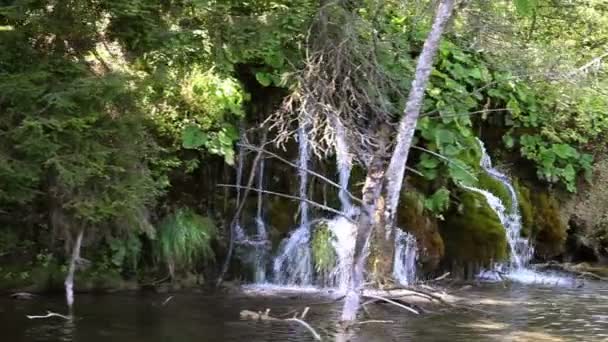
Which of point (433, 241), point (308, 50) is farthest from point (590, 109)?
point (308, 50)

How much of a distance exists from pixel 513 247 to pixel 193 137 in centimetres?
536

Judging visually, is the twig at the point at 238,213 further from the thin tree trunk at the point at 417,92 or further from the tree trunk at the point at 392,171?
the thin tree trunk at the point at 417,92

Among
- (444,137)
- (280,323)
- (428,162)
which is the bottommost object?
(280,323)

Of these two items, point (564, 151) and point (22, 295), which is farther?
point (564, 151)

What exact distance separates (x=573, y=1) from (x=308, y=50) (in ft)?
23.9

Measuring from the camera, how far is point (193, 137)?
33.8 feet

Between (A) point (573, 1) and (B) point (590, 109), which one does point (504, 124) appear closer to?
(B) point (590, 109)

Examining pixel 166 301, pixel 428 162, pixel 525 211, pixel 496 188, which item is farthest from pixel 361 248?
pixel 525 211

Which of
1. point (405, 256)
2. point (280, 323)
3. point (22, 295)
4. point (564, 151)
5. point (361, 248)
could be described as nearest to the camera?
point (361, 248)

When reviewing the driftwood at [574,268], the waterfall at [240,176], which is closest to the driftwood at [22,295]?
→ the waterfall at [240,176]

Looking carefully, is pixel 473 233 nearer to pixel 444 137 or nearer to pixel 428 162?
pixel 428 162

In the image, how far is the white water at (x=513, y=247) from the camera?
455 inches

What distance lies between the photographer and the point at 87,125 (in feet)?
24.5

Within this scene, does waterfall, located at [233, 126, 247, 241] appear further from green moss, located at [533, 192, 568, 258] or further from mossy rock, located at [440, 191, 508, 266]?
green moss, located at [533, 192, 568, 258]
